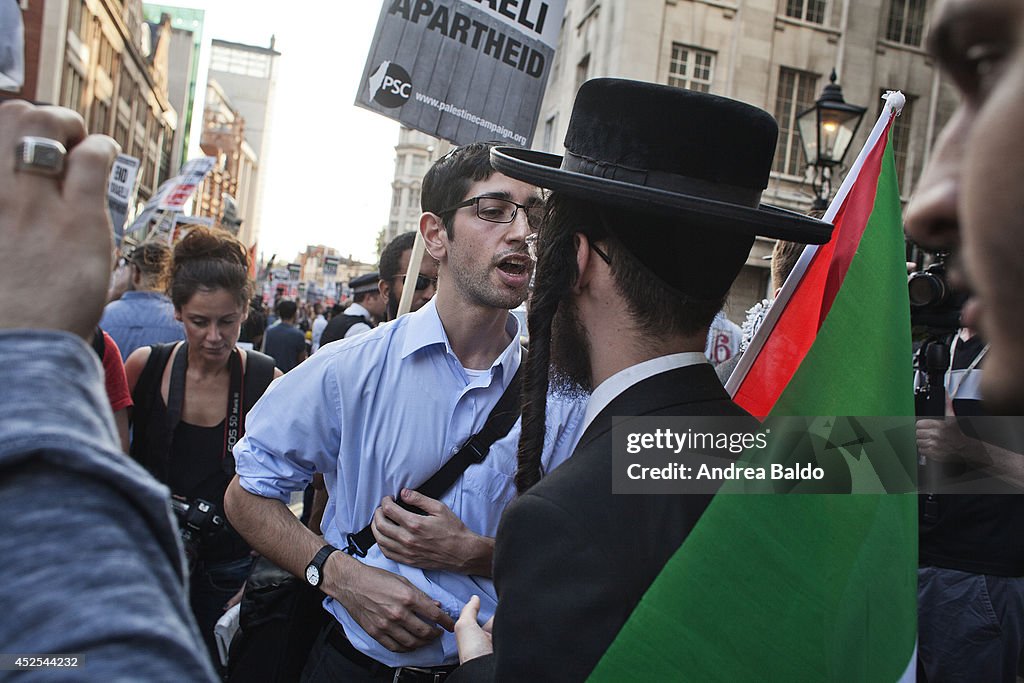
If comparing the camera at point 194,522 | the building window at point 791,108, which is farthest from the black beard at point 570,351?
the building window at point 791,108

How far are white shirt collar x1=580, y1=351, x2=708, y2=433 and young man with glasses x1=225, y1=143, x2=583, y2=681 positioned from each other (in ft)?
2.18

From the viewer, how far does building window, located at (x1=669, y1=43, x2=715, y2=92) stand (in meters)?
18.1

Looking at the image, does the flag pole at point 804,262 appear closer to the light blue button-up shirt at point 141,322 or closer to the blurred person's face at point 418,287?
the blurred person's face at point 418,287

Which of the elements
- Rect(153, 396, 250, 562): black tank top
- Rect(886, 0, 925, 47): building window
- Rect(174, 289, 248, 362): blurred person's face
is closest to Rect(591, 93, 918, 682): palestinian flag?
Rect(153, 396, 250, 562): black tank top

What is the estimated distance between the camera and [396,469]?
2.43 m

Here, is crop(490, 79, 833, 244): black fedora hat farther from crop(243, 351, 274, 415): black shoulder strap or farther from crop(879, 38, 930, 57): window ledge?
crop(879, 38, 930, 57): window ledge

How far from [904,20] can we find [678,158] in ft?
67.2

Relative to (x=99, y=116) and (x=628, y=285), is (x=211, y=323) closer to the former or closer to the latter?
(x=628, y=285)

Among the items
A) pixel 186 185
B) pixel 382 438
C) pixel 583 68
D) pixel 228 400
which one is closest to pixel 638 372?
pixel 382 438

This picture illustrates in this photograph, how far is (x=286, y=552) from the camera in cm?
246

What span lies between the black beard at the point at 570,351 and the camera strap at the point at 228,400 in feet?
7.11

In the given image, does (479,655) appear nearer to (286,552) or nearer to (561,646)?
(561,646)

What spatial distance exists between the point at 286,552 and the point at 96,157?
1.84 m

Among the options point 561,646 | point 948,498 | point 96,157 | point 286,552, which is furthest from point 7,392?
point 948,498
